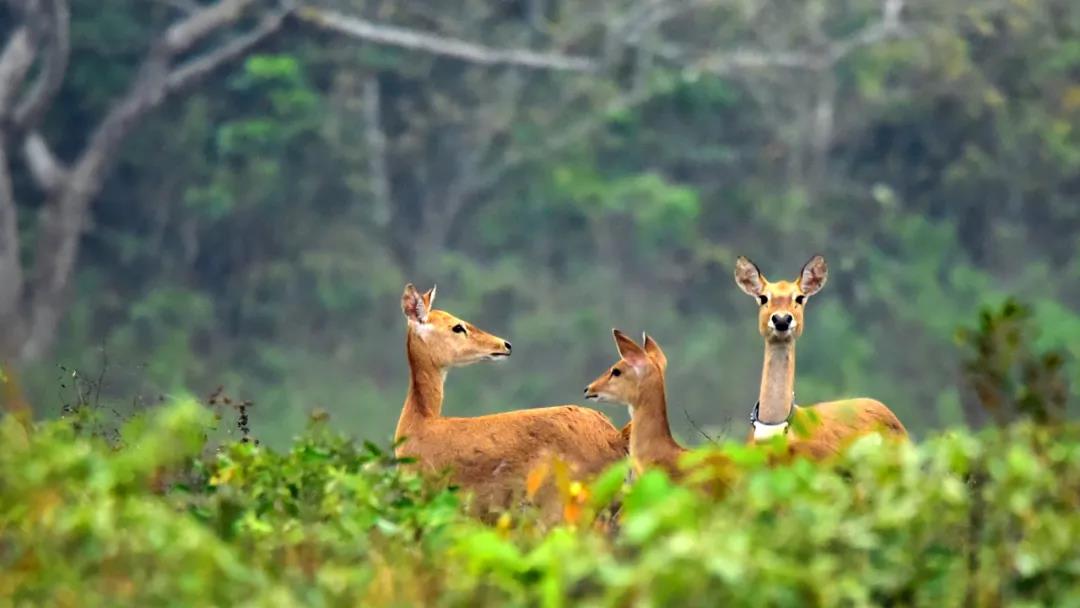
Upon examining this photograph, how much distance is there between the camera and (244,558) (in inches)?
228

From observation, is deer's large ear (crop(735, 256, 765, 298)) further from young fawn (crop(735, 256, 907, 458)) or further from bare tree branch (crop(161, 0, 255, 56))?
bare tree branch (crop(161, 0, 255, 56))

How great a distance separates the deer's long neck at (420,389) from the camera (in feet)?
29.4

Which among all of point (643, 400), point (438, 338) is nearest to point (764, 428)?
point (643, 400)

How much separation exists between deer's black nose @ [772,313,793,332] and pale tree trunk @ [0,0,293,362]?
55.3 feet

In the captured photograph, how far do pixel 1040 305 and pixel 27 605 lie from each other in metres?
25.3

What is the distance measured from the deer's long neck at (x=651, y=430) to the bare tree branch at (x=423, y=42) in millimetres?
17863

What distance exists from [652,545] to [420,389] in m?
4.19

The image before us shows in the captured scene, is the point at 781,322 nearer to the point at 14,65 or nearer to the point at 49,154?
the point at 14,65

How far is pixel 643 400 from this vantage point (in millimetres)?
7984

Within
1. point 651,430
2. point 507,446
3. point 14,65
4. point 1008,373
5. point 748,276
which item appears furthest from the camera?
point 14,65

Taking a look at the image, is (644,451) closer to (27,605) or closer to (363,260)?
(27,605)

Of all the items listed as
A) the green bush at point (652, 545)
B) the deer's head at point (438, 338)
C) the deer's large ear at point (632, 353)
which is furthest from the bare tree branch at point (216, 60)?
the green bush at point (652, 545)

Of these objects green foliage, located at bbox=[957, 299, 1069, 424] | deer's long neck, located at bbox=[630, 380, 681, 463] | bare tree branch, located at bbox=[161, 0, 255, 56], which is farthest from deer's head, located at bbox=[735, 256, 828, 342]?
bare tree branch, located at bbox=[161, 0, 255, 56]

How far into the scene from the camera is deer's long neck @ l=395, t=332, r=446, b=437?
8953 millimetres
